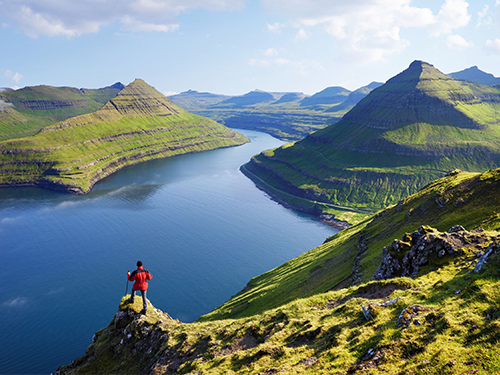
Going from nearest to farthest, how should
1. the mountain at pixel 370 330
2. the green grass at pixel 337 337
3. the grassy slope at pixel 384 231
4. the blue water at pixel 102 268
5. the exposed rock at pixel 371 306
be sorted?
1. the green grass at pixel 337 337
2. the mountain at pixel 370 330
3. the exposed rock at pixel 371 306
4. the grassy slope at pixel 384 231
5. the blue water at pixel 102 268

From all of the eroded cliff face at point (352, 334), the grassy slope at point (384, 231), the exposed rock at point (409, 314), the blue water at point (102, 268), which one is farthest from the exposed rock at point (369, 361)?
the blue water at point (102, 268)

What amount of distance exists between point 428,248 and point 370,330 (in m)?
19.8

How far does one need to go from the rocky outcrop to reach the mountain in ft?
0.42

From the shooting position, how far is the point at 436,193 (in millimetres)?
74750

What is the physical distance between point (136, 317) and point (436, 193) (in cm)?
7318

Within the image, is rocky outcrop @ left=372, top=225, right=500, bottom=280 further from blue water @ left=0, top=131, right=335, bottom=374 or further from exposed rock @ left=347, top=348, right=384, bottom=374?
blue water @ left=0, top=131, right=335, bottom=374

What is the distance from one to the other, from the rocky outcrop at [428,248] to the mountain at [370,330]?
129 mm

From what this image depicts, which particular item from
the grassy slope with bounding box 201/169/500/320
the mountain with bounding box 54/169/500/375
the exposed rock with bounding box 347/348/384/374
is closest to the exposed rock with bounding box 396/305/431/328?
the mountain with bounding box 54/169/500/375

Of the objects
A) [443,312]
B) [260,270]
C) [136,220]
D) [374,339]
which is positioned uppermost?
[443,312]

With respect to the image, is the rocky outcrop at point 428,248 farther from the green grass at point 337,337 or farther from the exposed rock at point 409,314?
the exposed rock at point 409,314

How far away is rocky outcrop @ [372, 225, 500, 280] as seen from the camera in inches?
1412

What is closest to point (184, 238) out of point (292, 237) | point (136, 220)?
point (136, 220)

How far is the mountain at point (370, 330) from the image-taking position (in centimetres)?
1931

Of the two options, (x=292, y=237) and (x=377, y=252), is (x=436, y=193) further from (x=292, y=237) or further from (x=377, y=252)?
(x=292, y=237)
